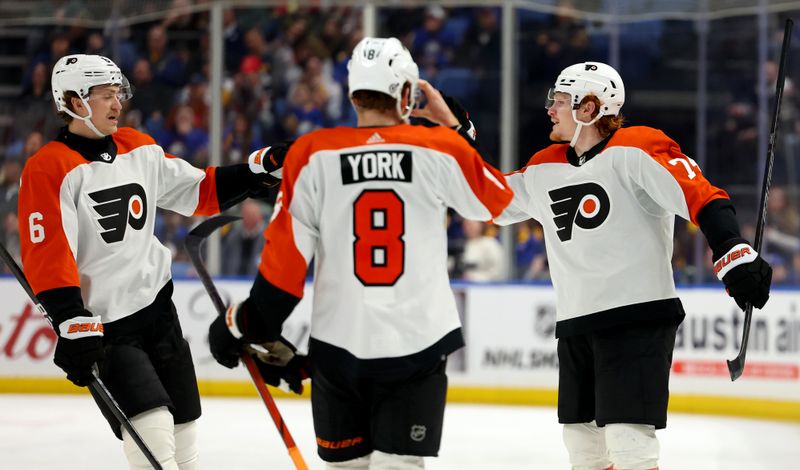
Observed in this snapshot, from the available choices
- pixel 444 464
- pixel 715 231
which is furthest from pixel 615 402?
pixel 444 464

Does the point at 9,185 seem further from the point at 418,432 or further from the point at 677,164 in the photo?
the point at 418,432

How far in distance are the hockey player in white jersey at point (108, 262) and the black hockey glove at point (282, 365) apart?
0.41 meters

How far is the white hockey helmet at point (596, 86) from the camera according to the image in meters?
3.02

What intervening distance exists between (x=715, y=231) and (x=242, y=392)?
433 centimetres

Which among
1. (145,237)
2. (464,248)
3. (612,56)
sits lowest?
(464,248)

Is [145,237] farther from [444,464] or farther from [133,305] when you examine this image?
[444,464]

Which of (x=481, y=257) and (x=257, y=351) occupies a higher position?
(x=257, y=351)

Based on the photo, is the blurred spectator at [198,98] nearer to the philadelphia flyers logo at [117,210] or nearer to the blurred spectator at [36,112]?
the blurred spectator at [36,112]

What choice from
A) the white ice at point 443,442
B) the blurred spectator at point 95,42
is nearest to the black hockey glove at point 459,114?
the white ice at point 443,442

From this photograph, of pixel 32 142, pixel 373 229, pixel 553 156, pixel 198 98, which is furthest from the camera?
pixel 198 98

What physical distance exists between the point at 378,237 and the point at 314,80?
18.5 feet

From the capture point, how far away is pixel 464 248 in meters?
7.05

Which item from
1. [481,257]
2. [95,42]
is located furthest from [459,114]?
[95,42]

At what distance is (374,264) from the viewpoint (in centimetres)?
230
